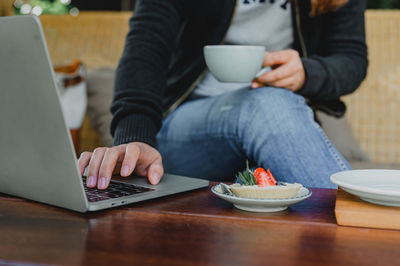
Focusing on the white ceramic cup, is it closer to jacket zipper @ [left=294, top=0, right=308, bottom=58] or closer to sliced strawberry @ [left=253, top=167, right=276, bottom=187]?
sliced strawberry @ [left=253, top=167, right=276, bottom=187]

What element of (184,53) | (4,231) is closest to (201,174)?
(184,53)

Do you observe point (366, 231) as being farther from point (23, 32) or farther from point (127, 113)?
point (127, 113)

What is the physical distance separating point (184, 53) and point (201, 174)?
0.32 meters

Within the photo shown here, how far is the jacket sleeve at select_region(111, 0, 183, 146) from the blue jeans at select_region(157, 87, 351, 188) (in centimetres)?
10

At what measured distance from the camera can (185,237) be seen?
47cm

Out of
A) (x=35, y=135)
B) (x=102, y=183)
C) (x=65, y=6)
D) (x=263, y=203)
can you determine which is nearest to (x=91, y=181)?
(x=102, y=183)

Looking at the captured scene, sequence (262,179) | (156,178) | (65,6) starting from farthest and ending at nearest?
(65,6) → (156,178) → (262,179)

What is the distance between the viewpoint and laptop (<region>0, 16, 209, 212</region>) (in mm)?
470

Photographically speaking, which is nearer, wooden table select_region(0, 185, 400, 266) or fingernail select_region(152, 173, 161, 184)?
wooden table select_region(0, 185, 400, 266)

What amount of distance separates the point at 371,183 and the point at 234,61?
0.30 meters

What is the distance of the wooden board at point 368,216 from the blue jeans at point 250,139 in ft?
0.91

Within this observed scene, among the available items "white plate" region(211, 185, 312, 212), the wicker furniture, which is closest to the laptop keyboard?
"white plate" region(211, 185, 312, 212)

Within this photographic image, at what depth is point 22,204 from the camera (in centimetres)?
60

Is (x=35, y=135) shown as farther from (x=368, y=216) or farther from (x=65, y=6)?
(x=65, y=6)
